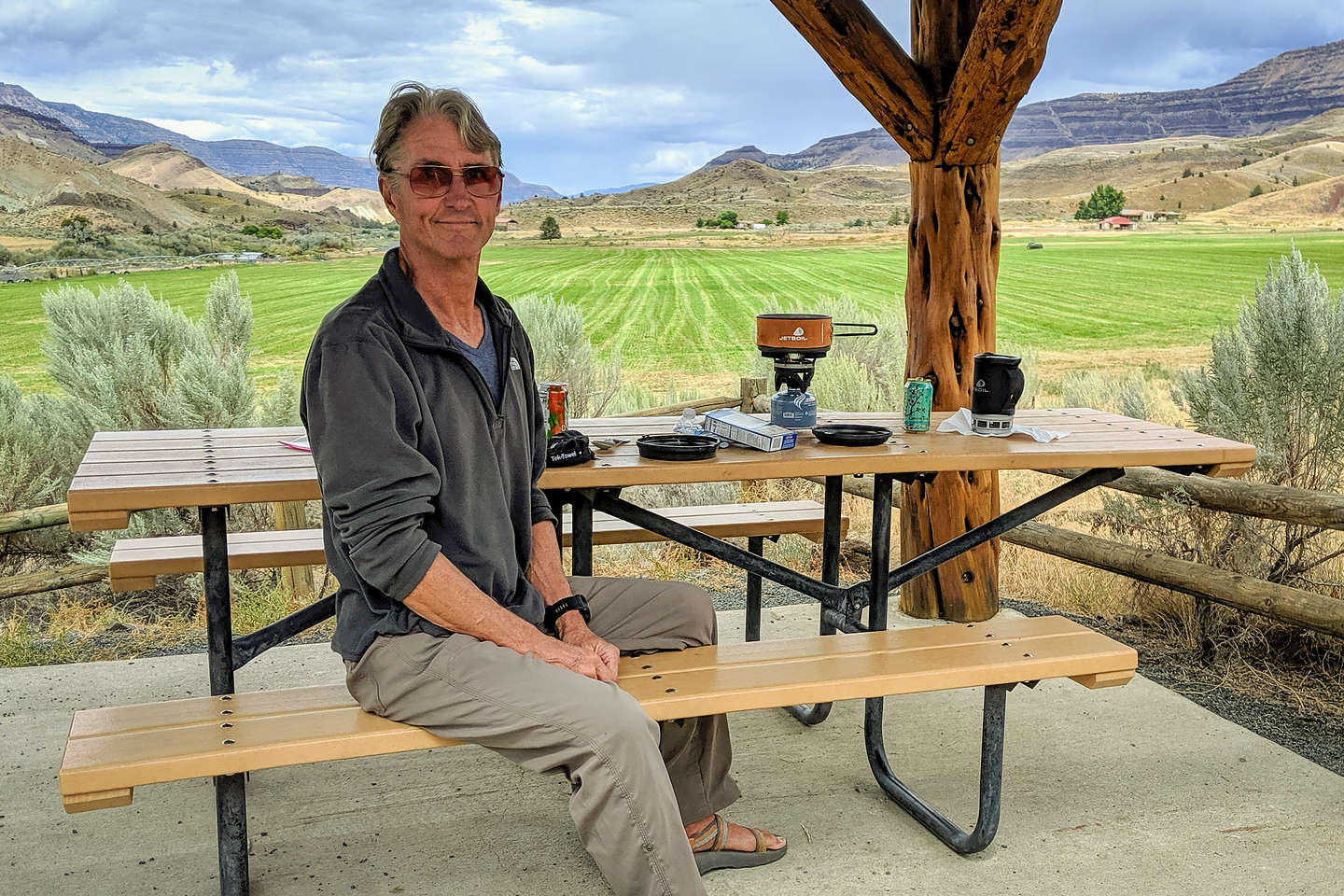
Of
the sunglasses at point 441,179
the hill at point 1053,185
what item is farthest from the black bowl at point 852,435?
the hill at point 1053,185

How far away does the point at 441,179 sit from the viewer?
1951mm

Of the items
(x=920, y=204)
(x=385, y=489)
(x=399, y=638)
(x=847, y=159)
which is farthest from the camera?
(x=847, y=159)

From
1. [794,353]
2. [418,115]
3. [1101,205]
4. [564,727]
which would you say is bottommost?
[564,727]

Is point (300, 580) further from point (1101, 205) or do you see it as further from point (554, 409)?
point (1101, 205)

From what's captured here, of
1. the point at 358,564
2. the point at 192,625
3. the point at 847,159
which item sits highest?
the point at 847,159

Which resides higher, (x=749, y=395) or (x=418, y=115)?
(x=418, y=115)

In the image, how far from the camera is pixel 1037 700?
341cm

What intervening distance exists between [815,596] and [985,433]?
2.17 ft

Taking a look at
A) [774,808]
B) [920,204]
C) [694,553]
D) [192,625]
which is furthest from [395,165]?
[694,553]

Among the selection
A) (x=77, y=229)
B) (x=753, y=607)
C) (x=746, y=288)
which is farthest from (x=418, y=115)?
(x=746, y=288)

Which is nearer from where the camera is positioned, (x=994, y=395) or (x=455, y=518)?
(x=455, y=518)

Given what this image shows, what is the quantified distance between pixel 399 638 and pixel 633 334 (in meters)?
22.0

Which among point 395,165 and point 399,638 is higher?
point 395,165

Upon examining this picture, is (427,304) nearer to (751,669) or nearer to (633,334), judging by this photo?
(751,669)
